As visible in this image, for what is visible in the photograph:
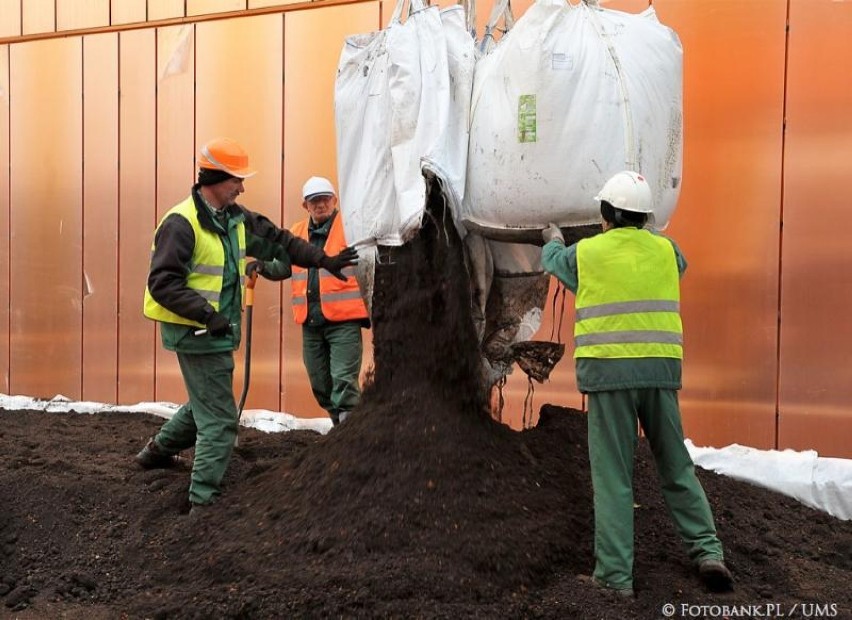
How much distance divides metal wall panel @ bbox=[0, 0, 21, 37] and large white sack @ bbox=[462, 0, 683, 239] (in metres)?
5.79

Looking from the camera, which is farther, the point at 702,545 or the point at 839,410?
the point at 839,410

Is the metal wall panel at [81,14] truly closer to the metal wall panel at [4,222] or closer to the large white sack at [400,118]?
the metal wall panel at [4,222]

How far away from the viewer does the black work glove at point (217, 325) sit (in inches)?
171

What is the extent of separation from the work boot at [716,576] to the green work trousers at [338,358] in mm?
2566

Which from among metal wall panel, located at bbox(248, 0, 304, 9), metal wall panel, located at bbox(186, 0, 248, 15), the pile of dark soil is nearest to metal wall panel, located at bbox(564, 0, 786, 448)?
the pile of dark soil

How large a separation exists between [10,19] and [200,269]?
16.8ft

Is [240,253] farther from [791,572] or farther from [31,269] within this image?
[31,269]

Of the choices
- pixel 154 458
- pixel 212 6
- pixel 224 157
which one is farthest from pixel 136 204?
pixel 224 157

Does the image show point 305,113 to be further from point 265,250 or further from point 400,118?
point 400,118

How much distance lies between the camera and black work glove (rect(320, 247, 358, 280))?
4.61m

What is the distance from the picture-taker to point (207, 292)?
178 inches

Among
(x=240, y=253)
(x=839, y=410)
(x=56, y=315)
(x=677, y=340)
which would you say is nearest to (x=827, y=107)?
(x=839, y=410)

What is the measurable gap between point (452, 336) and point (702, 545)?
1.33 metres

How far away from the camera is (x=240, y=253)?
4723mm
